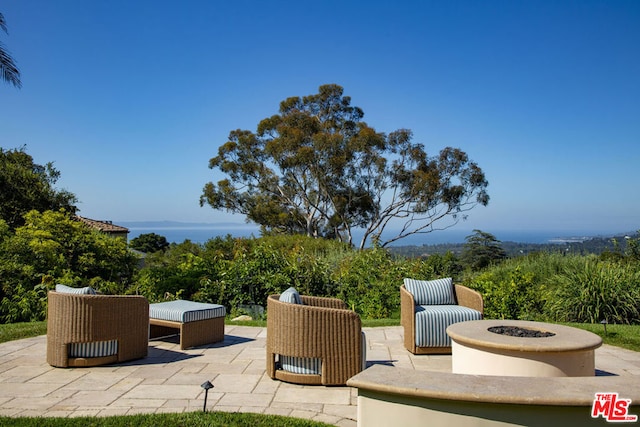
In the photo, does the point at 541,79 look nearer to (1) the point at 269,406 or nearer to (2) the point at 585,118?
(2) the point at 585,118

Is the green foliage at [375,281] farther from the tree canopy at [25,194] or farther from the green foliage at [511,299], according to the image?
the tree canopy at [25,194]

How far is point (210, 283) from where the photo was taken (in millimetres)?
8734

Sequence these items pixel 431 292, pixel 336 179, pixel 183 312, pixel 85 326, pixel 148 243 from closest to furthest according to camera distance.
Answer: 1. pixel 85 326
2. pixel 183 312
3. pixel 431 292
4. pixel 336 179
5. pixel 148 243

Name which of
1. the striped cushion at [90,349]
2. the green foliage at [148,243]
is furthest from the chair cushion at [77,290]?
the green foliage at [148,243]

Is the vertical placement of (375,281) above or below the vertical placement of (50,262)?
below

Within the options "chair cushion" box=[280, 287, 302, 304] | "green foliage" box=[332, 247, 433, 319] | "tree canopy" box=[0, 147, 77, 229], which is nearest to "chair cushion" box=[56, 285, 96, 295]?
"chair cushion" box=[280, 287, 302, 304]

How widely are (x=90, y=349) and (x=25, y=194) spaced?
405 inches

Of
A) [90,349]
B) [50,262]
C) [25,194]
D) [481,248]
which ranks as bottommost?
[90,349]

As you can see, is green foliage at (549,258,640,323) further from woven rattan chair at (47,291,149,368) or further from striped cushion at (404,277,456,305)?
woven rattan chair at (47,291,149,368)

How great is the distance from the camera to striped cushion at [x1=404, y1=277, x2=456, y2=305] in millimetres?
5939

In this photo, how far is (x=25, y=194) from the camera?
1316 cm

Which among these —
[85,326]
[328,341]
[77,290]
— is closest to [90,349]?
[85,326]

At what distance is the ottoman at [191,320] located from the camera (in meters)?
5.57

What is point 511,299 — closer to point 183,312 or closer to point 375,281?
point 375,281
